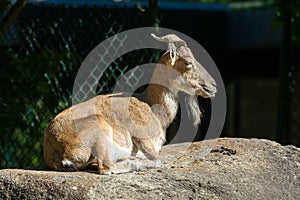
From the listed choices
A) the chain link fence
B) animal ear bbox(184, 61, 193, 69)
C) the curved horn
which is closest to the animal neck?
animal ear bbox(184, 61, 193, 69)

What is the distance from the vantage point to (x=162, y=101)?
593 centimetres

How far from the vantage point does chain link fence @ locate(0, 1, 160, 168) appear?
706 centimetres

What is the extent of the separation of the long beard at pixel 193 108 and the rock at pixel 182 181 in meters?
0.63

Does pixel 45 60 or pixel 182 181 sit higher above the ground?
pixel 45 60

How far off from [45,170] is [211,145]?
1.43 meters

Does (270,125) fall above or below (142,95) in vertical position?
below

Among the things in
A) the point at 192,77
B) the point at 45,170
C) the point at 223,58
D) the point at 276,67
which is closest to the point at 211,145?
the point at 192,77

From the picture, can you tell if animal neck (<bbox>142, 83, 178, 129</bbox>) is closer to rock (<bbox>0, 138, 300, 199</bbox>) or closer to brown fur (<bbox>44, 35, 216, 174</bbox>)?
brown fur (<bbox>44, 35, 216, 174</bbox>)

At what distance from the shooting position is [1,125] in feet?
23.0

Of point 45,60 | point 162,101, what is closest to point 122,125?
point 162,101

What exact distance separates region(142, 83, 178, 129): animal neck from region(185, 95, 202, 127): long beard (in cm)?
14

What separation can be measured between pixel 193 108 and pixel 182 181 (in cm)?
130

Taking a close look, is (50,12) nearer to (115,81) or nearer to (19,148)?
(115,81)

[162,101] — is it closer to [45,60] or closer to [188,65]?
[188,65]
